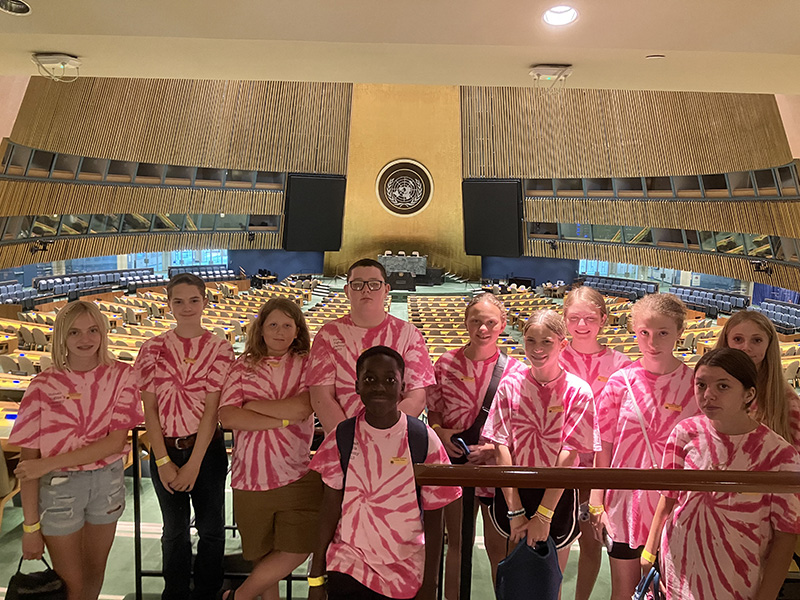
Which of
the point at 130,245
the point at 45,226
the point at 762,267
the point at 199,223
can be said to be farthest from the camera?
the point at 199,223

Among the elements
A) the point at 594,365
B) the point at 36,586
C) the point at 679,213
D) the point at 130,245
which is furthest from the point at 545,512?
the point at 130,245

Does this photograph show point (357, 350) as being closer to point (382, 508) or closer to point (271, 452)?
point (271, 452)

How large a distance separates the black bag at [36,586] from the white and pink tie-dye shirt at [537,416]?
6.59 ft

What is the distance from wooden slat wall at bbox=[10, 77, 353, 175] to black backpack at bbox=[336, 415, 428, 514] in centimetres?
1614

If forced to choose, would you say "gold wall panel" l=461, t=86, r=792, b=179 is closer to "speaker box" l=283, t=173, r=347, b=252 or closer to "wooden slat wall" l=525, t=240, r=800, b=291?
"wooden slat wall" l=525, t=240, r=800, b=291

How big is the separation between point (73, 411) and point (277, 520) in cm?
104

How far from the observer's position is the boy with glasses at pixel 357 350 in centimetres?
263

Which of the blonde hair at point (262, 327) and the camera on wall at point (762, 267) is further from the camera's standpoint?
the camera on wall at point (762, 267)

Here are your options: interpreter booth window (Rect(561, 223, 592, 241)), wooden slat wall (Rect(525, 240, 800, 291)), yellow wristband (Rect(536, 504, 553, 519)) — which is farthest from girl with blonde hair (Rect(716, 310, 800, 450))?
interpreter booth window (Rect(561, 223, 592, 241))

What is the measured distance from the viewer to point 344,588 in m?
2.15

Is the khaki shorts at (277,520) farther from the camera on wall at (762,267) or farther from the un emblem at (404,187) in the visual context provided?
the un emblem at (404,187)

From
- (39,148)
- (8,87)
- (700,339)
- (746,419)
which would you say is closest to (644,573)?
(746,419)

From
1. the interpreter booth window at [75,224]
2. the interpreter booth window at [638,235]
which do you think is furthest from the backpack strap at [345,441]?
the interpreter booth window at [638,235]

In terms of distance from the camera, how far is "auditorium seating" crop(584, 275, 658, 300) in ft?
79.5
